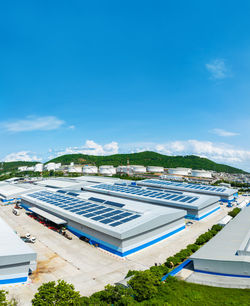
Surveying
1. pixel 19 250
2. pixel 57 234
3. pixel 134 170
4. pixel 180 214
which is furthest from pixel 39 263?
pixel 134 170

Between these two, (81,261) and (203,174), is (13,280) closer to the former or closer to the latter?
(81,261)

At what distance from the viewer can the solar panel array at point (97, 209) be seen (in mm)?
29794

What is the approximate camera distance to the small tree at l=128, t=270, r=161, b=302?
15.7 m

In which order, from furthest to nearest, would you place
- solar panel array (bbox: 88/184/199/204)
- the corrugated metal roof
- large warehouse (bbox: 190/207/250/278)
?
solar panel array (bbox: 88/184/199/204) → the corrugated metal roof → large warehouse (bbox: 190/207/250/278)

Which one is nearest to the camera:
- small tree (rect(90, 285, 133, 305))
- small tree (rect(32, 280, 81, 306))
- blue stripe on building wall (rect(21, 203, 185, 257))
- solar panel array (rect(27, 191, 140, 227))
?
small tree (rect(32, 280, 81, 306))

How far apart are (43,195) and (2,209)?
39.4 ft

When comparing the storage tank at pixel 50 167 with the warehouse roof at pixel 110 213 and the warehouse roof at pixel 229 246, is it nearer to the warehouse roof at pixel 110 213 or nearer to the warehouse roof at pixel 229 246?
the warehouse roof at pixel 110 213

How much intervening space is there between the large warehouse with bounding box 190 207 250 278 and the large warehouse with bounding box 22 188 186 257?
7.53 meters

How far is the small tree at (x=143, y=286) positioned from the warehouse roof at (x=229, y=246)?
7430mm

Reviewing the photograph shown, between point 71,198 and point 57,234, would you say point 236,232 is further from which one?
point 71,198

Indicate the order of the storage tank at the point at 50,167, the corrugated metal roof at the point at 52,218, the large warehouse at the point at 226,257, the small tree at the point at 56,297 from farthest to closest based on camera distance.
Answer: the storage tank at the point at 50,167 → the corrugated metal roof at the point at 52,218 → the large warehouse at the point at 226,257 → the small tree at the point at 56,297

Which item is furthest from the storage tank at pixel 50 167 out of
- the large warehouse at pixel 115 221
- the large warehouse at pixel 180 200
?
the large warehouse at pixel 115 221

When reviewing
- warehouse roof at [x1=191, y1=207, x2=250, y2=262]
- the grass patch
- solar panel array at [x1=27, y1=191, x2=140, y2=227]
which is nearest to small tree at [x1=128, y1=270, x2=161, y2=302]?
the grass patch

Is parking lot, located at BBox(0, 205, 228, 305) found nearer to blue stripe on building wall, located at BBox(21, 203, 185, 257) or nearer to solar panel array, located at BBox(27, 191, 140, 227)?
blue stripe on building wall, located at BBox(21, 203, 185, 257)
